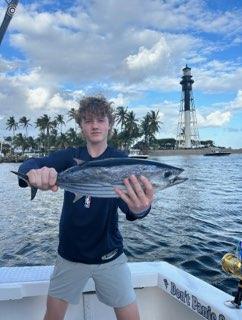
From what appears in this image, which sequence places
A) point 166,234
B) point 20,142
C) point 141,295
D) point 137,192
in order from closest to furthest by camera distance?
1. point 137,192
2. point 141,295
3. point 166,234
4. point 20,142

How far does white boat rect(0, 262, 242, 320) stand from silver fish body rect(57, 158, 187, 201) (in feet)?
4.95

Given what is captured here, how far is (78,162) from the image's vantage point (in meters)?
3.36

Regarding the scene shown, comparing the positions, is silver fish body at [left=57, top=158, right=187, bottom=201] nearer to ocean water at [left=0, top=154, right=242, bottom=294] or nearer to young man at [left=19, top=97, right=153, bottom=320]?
young man at [left=19, top=97, right=153, bottom=320]

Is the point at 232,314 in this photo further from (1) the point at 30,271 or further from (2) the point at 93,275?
(1) the point at 30,271

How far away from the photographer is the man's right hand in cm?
322

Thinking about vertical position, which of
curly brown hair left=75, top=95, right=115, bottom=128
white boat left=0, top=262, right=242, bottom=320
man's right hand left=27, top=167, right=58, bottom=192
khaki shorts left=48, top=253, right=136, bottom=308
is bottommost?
white boat left=0, top=262, right=242, bottom=320

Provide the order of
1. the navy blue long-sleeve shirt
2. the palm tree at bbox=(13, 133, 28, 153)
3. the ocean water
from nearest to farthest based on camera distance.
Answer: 1. the navy blue long-sleeve shirt
2. the ocean water
3. the palm tree at bbox=(13, 133, 28, 153)

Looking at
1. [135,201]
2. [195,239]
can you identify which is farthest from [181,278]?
[195,239]

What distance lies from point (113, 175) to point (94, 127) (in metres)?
0.70

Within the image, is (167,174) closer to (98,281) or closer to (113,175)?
(113,175)

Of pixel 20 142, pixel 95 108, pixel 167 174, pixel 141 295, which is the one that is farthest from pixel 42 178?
pixel 20 142

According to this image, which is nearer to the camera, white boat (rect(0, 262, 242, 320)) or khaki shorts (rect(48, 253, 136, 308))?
khaki shorts (rect(48, 253, 136, 308))

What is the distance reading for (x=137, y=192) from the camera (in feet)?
10.1

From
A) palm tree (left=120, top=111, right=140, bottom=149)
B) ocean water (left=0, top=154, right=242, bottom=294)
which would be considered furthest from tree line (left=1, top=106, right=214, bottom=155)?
ocean water (left=0, top=154, right=242, bottom=294)
